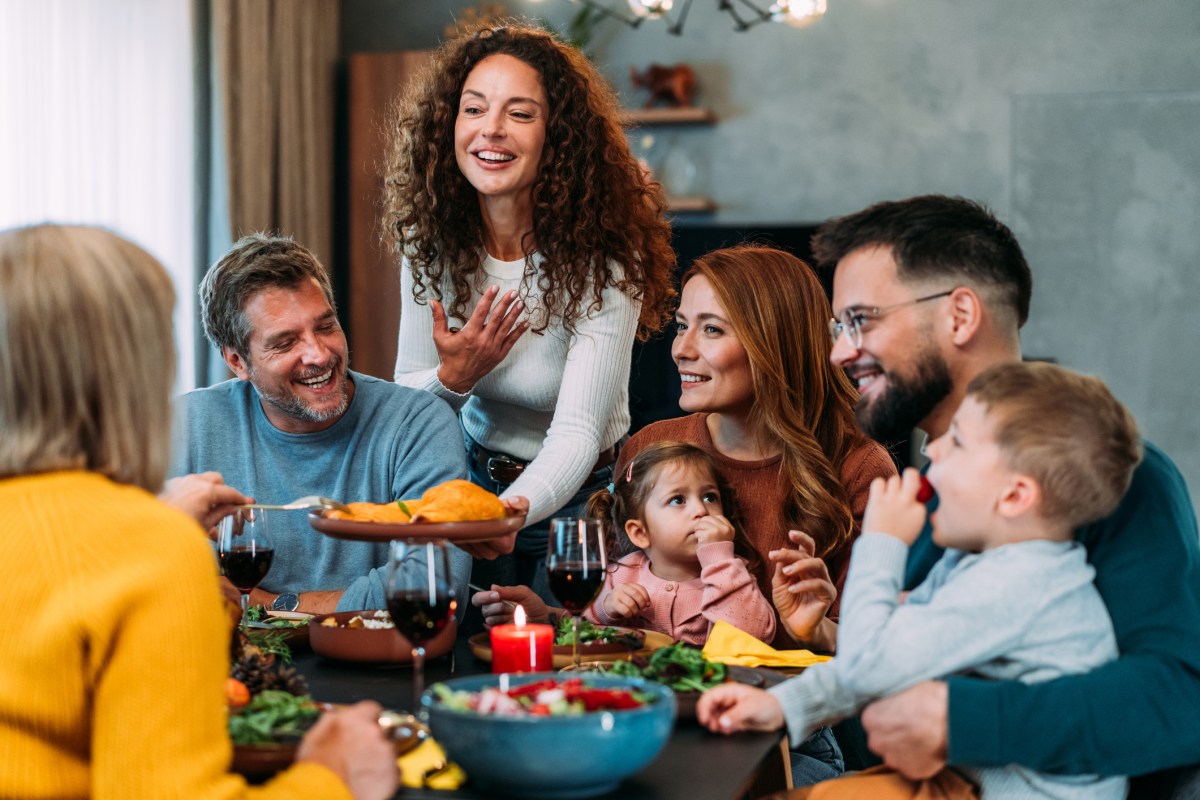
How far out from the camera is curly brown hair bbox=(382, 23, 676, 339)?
2699 mm

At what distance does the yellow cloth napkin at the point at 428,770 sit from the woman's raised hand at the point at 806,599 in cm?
74

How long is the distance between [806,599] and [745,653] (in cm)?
23

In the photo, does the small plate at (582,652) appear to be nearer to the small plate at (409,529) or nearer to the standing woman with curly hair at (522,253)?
the small plate at (409,529)

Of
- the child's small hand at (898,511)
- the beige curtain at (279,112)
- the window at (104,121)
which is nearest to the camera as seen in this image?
the child's small hand at (898,511)

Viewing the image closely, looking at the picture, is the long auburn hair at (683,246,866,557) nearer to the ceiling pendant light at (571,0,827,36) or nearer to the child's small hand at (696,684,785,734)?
the child's small hand at (696,684,785,734)

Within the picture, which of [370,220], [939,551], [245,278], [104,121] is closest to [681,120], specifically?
[370,220]

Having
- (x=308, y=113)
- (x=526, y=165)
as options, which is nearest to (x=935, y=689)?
(x=526, y=165)

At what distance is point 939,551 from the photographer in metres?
1.84

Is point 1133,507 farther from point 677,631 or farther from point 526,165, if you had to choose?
point 526,165

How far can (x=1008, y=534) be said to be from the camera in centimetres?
Result: 152

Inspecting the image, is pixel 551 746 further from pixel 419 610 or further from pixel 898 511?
pixel 898 511

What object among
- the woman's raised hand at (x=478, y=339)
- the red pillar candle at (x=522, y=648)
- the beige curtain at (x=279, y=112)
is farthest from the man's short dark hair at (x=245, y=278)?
the beige curtain at (x=279, y=112)

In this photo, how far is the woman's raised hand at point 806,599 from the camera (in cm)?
193

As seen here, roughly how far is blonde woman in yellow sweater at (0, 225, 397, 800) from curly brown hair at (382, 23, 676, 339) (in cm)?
153
